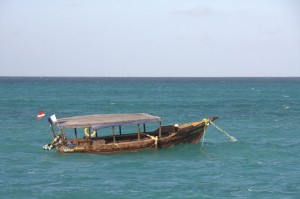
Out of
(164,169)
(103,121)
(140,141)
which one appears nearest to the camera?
(164,169)

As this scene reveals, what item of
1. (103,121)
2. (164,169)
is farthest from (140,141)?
(164,169)

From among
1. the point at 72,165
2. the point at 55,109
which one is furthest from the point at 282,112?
the point at 72,165

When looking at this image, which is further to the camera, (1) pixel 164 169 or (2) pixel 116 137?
(2) pixel 116 137

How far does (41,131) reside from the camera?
47.7m

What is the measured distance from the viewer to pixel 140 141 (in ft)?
114

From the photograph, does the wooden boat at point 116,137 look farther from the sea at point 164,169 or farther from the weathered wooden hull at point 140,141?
the sea at point 164,169

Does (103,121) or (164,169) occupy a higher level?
(103,121)

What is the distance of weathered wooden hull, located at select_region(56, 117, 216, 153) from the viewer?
33.9 m

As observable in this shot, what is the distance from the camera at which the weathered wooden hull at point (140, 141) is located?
33.9m

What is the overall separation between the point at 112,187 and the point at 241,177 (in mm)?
7470

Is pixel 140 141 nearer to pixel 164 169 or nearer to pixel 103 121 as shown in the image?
pixel 103 121

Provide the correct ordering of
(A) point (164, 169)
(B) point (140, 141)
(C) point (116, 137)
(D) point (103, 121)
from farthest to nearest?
(C) point (116, 137) < (B) point (140, 141) < (D) point (103, 121) < (A) point (164, 169)

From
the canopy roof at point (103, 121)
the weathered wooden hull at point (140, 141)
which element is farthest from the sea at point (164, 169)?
the canopy roof at point (103, 121)

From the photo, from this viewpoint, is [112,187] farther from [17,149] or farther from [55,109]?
[55,109]
